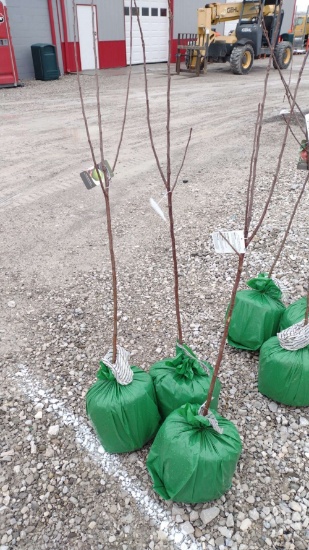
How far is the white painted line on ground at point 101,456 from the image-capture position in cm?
178

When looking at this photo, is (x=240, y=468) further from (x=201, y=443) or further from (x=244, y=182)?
(x=244, y=182)

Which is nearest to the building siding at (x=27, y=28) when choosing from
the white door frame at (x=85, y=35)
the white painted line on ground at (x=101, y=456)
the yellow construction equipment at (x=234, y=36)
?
the white door frame at (x=85, y=35)

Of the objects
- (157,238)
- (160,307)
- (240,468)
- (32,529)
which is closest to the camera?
(32,529)

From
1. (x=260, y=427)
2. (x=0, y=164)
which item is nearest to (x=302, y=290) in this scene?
(x=260, y=427)

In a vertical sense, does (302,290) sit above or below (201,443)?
below

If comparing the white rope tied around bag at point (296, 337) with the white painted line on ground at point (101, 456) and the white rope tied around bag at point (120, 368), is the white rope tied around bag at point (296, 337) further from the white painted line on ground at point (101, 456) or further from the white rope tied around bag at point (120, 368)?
the white painted line on ground at point (101, 456)

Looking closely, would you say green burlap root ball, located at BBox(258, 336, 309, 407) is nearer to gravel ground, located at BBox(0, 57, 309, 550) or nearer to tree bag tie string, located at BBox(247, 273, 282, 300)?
gravel ground, located at BBox(0, 57, 309, 550)

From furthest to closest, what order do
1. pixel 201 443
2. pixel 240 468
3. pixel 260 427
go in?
pixel 260 427, pixel 240 468, pixel 201 443

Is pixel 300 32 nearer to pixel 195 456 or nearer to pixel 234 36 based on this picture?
pixel 234 36

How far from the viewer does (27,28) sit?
41.4 feet

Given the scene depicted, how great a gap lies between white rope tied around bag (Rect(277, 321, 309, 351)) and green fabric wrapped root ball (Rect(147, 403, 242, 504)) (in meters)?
0.58

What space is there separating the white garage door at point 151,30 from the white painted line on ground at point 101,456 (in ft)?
53.0

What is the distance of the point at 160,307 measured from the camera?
3176mm

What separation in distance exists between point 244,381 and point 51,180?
4.11m
